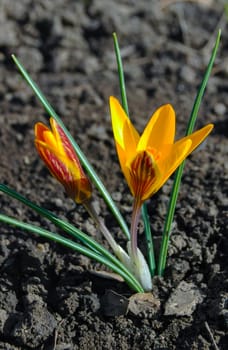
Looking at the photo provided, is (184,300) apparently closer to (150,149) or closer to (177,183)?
(177,183)

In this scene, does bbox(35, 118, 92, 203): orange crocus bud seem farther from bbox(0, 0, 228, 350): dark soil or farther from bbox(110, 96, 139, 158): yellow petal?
bbox(0, 0, 228, 350): dark soil

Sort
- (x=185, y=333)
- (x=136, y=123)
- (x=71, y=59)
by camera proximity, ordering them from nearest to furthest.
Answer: (x=185, y=333)
(x=136, y=123)
(x=71, y=59)

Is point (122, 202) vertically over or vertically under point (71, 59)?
under

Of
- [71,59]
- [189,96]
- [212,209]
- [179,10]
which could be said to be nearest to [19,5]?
[71,59]

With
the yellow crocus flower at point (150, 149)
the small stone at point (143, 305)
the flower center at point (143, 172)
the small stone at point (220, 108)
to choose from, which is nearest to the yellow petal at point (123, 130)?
the yellow crocus flower at point (150, 149)

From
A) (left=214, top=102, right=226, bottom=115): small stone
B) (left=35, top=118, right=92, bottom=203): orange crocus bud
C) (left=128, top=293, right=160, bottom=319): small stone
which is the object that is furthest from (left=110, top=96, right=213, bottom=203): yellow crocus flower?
(left=214, top=102, right=226, bottom=115): small stone

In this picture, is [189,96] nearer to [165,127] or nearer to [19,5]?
[19,5]

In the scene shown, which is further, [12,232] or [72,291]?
[12,232]
